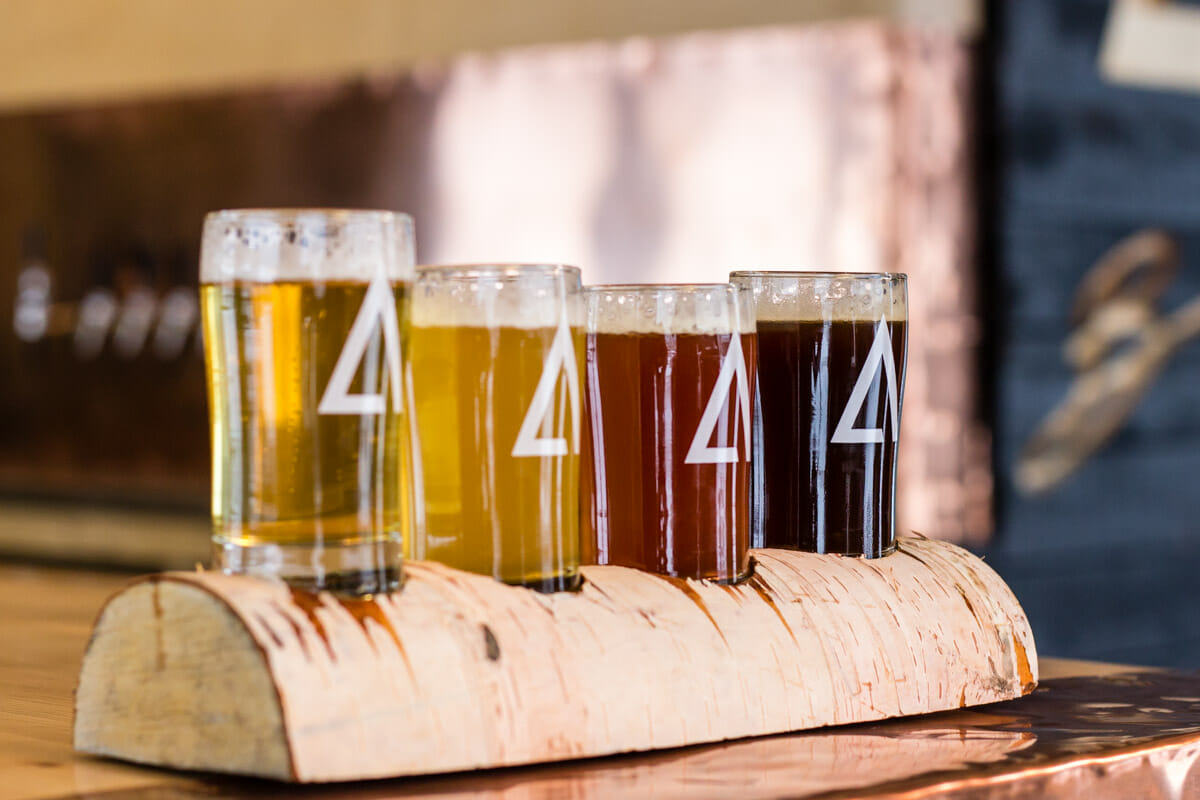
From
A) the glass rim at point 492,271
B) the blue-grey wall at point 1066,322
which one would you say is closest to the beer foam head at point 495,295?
the glass rim at point 492,271

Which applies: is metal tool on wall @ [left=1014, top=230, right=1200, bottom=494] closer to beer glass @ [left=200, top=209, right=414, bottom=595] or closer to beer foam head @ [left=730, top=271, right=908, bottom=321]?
beer foam head @ [left=730, top=271, right=908, bottom=321]

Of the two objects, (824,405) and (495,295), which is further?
(824,405)

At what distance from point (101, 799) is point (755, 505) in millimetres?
397

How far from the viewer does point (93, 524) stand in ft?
11.7

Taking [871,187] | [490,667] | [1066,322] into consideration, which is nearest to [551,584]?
Answer: [490,667]

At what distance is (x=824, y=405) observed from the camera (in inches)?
36.1

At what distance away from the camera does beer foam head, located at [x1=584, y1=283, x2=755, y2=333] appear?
86 cm

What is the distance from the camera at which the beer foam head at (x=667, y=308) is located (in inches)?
33.8

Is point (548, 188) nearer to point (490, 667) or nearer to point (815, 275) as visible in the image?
point (815, 275)

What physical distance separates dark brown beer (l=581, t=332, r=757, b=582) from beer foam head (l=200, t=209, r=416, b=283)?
0.16 m

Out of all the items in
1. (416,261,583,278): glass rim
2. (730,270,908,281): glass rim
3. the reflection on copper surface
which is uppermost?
(730,270,908,281): glass rim

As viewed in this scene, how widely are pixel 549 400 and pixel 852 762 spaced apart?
22 centimetres

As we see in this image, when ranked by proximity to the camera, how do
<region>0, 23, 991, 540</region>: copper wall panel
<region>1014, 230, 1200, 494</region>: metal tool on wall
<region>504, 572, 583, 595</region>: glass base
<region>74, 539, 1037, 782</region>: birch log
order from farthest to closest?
<region>1014, 230, 1200, 494</region>: metal tool on wall
<region>0, 23, 991, 540</region>: copper wall panel
<region>504, 572, 583, 595</region>: glass base
<region>74, 539, 1037, 782</region>: birch log

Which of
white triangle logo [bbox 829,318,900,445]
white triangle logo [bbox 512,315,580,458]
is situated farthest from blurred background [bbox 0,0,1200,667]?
white triangle logo [bbox 512,315,580,458]
